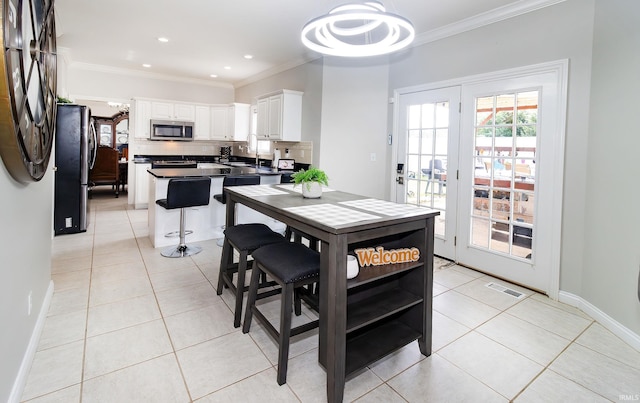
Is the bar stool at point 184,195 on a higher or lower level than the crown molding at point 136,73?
lower

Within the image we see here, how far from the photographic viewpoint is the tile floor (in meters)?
1.79

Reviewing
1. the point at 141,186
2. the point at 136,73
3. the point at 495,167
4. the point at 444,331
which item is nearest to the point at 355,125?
the point at 495,167

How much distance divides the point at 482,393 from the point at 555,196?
6.50 ft

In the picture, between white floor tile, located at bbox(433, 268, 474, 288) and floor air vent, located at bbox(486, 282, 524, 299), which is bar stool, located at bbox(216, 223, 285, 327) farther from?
floor air vent, located at bbox(486, 282, 524, 299)

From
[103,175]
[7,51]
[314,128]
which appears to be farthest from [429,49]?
[103,175]

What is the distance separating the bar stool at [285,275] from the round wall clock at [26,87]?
1.25m

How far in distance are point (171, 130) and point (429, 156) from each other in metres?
5.21

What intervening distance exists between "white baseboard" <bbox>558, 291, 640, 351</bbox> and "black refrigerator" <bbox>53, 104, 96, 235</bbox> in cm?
576

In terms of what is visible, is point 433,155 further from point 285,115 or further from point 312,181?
point 285,115

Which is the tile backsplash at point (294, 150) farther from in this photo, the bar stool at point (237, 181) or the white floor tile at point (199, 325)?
the white floor tile at point (199, 325)

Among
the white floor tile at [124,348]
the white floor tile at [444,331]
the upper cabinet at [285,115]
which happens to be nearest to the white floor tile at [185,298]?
the white floor tile at [124,348]

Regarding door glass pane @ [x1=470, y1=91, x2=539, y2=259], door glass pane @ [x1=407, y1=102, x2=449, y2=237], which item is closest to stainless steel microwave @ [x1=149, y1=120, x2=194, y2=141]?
door glass pane @ [x1=407, y1=102, x2=449, y2=237]

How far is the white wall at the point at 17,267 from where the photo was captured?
4.86ft

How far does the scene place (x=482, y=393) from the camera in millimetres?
1807
